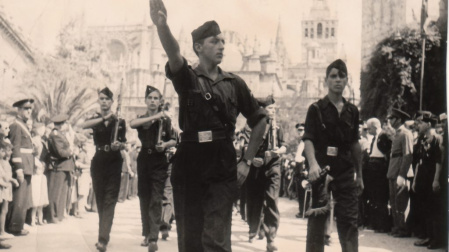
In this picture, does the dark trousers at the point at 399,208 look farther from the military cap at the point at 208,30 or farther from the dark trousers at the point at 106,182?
the military cap at the point at 208,30

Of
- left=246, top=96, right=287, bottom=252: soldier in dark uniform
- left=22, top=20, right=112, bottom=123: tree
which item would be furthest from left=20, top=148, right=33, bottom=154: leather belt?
left=22, top=20, right=112, bottom=123: tree

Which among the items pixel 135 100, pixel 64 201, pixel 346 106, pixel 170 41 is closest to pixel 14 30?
pixel 64 201

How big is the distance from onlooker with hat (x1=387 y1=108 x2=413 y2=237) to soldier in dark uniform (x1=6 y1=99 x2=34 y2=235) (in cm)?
454

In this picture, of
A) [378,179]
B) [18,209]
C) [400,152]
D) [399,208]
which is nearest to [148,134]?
[18,209]

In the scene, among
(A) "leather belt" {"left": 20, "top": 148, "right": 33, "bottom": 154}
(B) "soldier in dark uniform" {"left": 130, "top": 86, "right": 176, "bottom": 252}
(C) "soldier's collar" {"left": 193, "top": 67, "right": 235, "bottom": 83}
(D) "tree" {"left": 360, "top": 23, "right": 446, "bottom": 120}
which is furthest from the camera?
(D) "tree" {"left": 360, "top": 23, "right": 446, "bottom": 120}

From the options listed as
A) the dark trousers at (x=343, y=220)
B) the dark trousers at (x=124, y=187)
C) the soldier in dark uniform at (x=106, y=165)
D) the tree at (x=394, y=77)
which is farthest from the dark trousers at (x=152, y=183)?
the dark trousers at (x=124, y=187)

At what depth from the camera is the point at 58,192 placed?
9.44 meters

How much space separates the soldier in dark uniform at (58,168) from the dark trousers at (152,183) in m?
2.71

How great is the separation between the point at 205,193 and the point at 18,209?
14.7 ft

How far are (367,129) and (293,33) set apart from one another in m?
2.42

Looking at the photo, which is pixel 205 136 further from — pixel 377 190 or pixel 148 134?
pixel 377 190

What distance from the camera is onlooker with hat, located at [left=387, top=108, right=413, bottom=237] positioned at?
26.7 ft

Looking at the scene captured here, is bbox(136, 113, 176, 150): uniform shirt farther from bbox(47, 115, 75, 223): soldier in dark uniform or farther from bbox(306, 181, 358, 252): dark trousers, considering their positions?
bbox(47, 115, 75, 223): soldier in dark uniform

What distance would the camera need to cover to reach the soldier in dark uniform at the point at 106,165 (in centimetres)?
661
